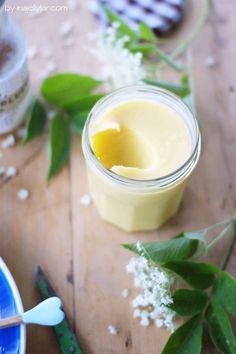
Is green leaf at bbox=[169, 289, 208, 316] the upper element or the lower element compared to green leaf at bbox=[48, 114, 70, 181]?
lower

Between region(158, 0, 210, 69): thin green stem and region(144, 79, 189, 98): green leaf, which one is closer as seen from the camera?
region(144, 79, 189, 98): green leaf

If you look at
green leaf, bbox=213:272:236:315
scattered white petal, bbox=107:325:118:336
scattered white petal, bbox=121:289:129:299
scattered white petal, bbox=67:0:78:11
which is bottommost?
scattered white petal, bbox=107:325:118:336

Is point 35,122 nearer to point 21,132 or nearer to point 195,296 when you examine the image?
point 21,132

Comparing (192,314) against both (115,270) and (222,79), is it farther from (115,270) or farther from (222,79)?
(222,79)

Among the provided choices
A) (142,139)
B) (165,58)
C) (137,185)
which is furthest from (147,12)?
(137,185)

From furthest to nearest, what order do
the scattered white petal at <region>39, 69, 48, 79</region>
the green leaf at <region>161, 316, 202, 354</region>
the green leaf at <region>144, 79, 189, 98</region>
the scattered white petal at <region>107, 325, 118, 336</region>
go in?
the scattered white petal at <region>39, 69, 48, 79</region> → the green leaf at <region>144, 79, 189, 98</region> → the scattered white petal at <region>107, 325, 118, 336</region> → the green leaf at <region>161, 316, 202, 354</region>

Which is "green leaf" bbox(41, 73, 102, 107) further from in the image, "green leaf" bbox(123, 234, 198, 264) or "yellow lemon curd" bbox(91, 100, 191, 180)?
"green leaf" bbox(123, 234, 198, 264)

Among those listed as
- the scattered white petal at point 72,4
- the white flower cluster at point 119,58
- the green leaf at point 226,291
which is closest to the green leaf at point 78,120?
the white flower cluster at point 119,58

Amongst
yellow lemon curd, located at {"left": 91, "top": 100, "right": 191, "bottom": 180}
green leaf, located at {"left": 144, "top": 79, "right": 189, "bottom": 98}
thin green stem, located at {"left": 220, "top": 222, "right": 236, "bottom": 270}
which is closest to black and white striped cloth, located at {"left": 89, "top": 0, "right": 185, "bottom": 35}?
green leaf, located at {"left": 144, "top": 79, "right": 189, "bottom": 98}

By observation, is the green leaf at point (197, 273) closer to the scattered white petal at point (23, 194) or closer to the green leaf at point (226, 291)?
the green leaf at point (226, 291)
